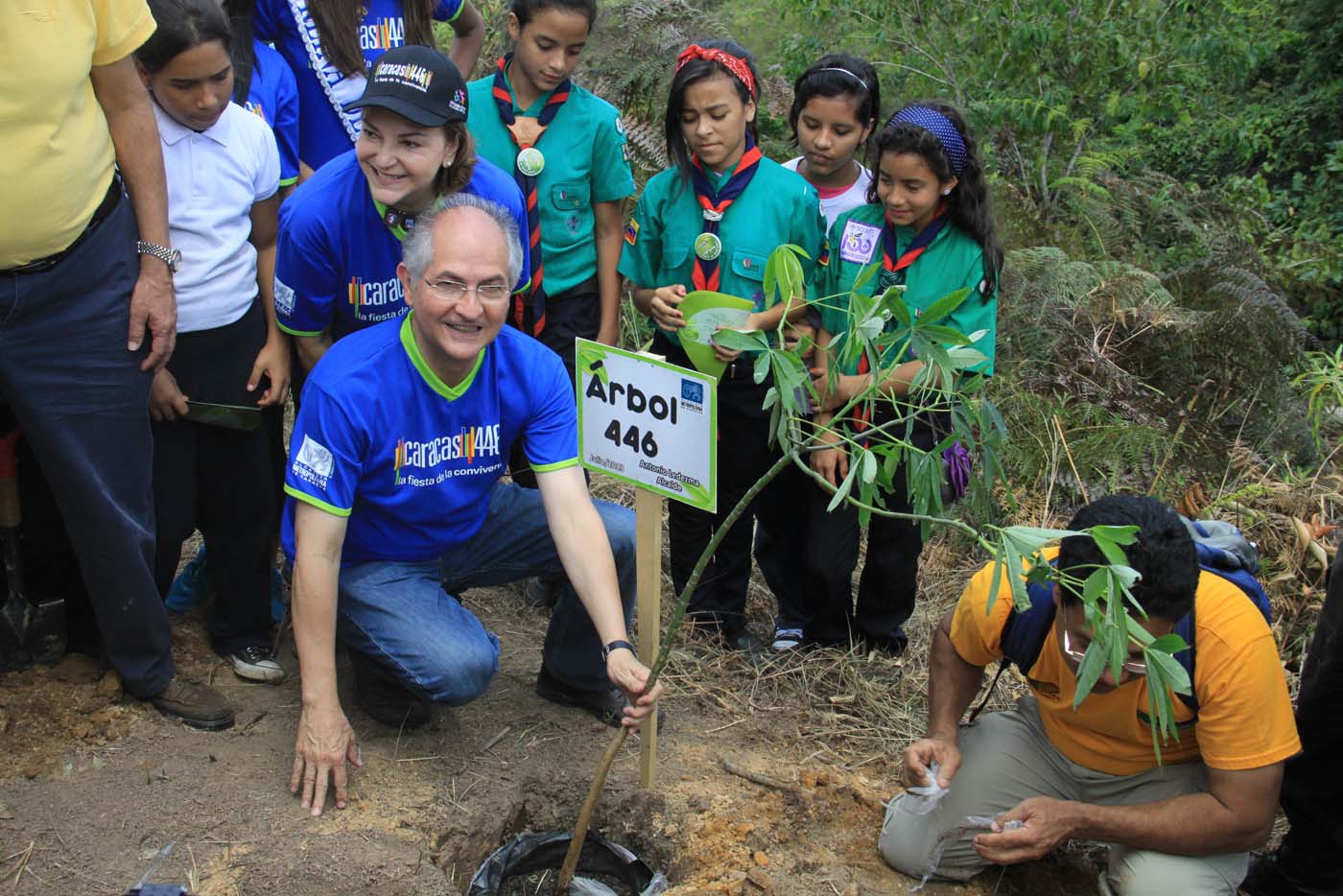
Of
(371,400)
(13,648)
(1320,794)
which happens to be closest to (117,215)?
(371,400)

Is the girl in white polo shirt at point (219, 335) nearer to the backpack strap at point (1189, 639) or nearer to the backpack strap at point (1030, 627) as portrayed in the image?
the backpack strap at point (1030, 627)

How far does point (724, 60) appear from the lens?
3455 millimetres

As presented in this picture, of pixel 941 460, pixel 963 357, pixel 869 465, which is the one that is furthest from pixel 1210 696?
pixel 869 465

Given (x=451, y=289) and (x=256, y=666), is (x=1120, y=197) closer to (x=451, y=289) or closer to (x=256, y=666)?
(x=451, y=289)

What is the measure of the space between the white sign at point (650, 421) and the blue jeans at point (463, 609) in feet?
1.36

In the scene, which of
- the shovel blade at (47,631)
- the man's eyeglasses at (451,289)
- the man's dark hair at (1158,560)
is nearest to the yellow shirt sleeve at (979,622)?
the man's dark hair at (1158,560)

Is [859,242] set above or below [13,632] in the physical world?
above

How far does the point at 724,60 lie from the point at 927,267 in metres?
0.85

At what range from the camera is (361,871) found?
264cm

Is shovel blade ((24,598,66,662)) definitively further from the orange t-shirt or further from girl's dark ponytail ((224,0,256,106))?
the orange t-shirt

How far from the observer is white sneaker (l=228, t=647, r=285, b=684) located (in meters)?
3.31

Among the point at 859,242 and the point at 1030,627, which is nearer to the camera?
the point at 1030,627

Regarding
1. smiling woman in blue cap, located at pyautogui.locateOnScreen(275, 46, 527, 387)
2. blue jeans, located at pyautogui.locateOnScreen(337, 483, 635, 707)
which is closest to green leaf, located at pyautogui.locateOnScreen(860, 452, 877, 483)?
blue jeans, located at pyautogui.locateOnScreen(337, 483, 635, 707)

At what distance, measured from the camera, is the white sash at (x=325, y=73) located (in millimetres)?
3410
